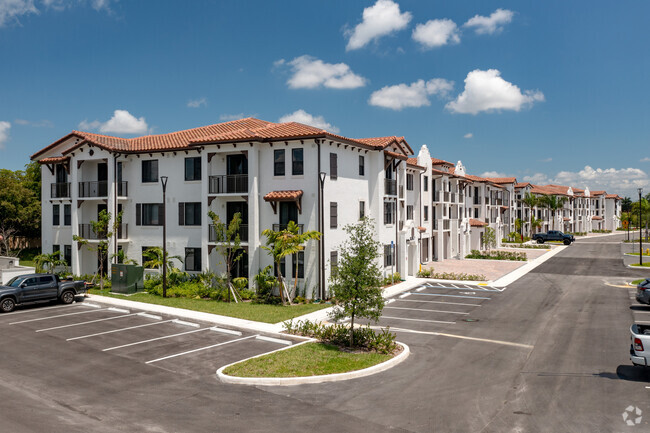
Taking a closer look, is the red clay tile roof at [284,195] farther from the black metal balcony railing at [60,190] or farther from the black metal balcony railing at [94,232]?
the black metal balcony railing at [60,190]

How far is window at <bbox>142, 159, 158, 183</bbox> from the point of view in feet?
107

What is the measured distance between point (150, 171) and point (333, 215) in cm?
1402

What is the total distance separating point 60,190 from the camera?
3553 cm

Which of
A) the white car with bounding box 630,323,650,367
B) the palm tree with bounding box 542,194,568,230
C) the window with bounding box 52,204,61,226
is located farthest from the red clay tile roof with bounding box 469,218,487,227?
the white car with bounding box 630,323,650,367

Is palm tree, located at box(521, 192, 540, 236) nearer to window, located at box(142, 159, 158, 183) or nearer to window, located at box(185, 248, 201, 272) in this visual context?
window, located at box(185, 248, 201, 272)

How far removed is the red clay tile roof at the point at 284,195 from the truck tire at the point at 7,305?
14282mm

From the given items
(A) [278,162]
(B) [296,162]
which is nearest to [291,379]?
(B) [296,162]

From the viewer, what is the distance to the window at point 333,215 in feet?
90.6

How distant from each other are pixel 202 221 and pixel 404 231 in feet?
49.9

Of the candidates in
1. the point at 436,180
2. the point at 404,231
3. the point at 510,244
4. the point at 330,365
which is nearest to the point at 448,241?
the point at 436,180

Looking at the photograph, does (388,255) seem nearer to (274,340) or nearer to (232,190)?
(232,190)

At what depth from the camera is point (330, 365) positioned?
14.7m

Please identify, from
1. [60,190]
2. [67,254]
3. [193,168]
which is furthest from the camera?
[67,254]

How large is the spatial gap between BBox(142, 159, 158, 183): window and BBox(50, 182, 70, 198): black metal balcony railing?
7.00m
